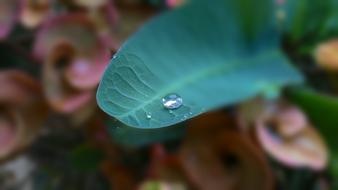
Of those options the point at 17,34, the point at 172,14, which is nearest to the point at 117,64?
the point at 172,14

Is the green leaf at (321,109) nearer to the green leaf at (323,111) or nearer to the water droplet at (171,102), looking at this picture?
the green leaf at (323,111)

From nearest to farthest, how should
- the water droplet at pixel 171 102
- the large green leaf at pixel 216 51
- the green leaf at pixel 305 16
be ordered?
the water droplet at pixel 171 102, the large green leaf at pixel 216 51, the green leaf at pixel 305 16

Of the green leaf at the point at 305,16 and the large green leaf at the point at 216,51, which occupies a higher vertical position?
the large green leaf at the point at 216,51

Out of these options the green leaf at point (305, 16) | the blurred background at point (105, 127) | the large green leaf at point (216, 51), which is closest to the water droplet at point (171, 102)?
the large green leaf at point (216, 51)

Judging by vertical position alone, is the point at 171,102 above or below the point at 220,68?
above

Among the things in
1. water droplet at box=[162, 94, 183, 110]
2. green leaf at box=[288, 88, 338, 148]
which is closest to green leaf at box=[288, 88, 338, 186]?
green leaf at box=[288, 88, 338, 148]

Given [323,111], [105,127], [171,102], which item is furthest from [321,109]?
[171,102]

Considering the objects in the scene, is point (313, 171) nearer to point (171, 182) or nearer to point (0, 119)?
point (171, 182)

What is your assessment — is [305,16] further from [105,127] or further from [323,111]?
[105,127]
